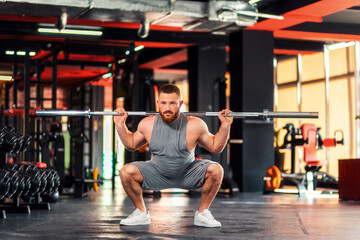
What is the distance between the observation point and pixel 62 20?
26.5 feet

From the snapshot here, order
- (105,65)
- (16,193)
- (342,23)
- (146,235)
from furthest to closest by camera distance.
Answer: (342,23), (105,65), (16,193), (146,235)

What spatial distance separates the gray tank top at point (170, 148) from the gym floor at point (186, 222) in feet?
1.51

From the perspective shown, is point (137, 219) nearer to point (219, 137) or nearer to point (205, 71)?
point (219, 137)

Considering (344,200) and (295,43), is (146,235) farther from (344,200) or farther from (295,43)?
(295,43)

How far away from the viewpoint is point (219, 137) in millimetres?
4406

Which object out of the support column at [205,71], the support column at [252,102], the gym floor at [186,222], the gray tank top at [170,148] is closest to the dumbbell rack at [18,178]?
the gym floor at [186,222]

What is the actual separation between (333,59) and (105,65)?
187 inches

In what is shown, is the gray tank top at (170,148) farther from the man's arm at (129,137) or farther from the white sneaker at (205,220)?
the white sneaker at (205,220)

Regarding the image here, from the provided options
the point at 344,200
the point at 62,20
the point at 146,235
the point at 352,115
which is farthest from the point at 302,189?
the point at 146,235

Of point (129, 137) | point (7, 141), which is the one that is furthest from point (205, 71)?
point (129, 137)

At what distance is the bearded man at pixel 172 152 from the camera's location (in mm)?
4430

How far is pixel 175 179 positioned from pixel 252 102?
5575 millimetres

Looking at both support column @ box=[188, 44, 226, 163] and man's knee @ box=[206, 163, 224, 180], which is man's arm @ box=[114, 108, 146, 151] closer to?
man's knee @ box=[206, 163, 224, 180]

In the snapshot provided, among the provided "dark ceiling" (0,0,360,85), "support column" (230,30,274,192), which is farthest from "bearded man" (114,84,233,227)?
"support column" (230,30,274,192)
